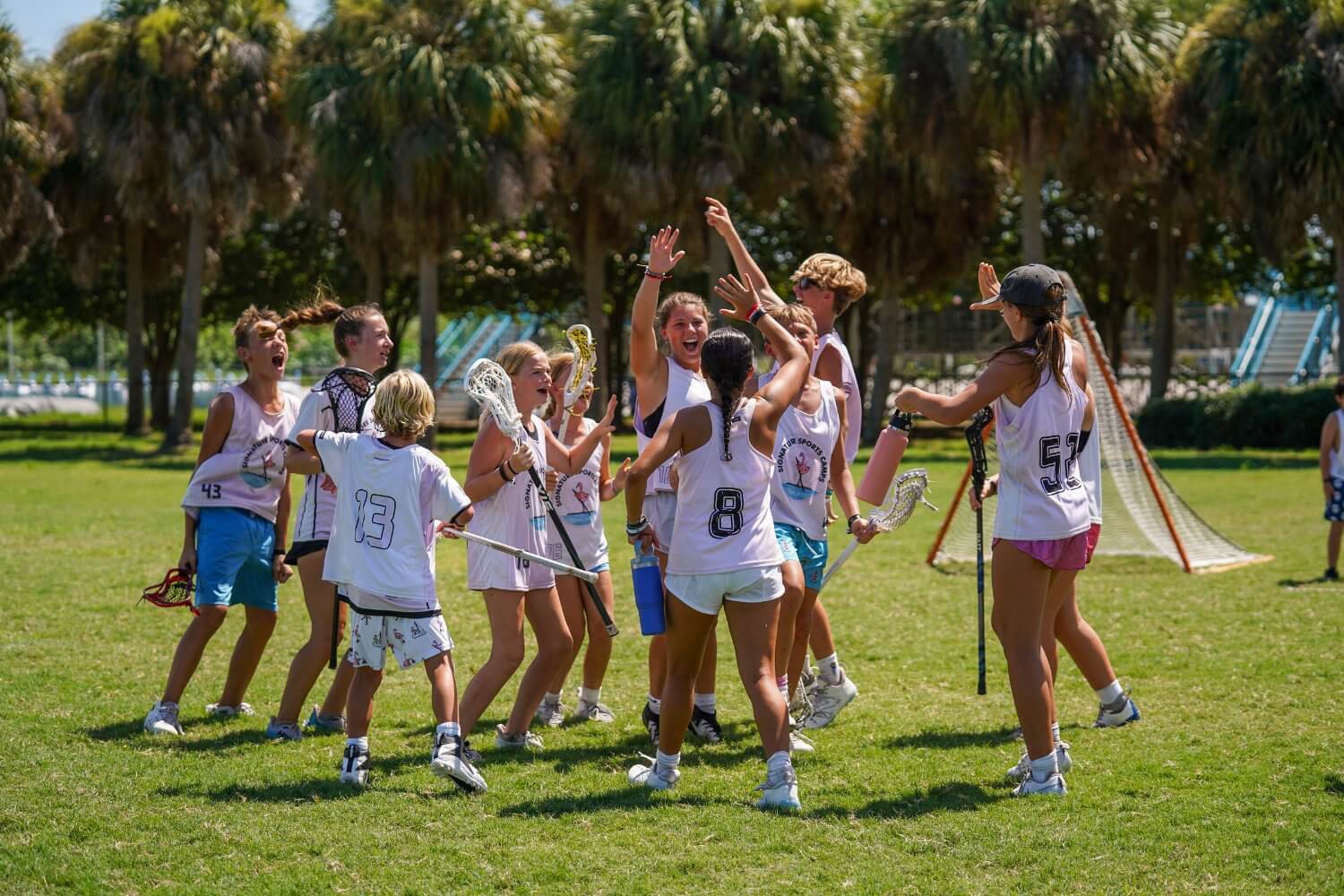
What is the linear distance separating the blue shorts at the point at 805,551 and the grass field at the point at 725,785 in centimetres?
77

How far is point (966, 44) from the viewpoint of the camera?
25.9 meters

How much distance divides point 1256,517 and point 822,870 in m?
12.8

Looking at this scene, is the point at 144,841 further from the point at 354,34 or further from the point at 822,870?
the point at 354,34

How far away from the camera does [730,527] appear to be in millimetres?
5328

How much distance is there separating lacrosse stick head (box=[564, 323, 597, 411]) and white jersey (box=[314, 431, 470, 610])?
1195 mm

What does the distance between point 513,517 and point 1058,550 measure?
2.17 m

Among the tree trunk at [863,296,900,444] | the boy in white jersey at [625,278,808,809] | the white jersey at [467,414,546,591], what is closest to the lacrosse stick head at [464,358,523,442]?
the white jersey at [467,414,546,591]

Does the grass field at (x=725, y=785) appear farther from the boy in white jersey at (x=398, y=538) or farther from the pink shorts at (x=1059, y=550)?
the pink shorts at (x=1059, y=550)

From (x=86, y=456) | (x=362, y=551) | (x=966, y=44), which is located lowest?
(x=86, y=456)

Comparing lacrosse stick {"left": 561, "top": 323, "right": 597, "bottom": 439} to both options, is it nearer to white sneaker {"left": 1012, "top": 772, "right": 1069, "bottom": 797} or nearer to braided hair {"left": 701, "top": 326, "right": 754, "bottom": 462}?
braided hair {"left": 701, "top": 326, "right": 754, "bottom": 462}

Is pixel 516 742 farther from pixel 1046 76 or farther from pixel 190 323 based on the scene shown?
pixel 190 323

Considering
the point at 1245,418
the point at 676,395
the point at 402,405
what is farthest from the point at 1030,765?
the point at 1245,418

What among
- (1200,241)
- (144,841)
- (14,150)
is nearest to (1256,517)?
(144,841)

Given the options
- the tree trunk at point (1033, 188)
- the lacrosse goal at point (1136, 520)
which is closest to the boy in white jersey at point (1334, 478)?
the lacrosse goal at point (1136, 520)
